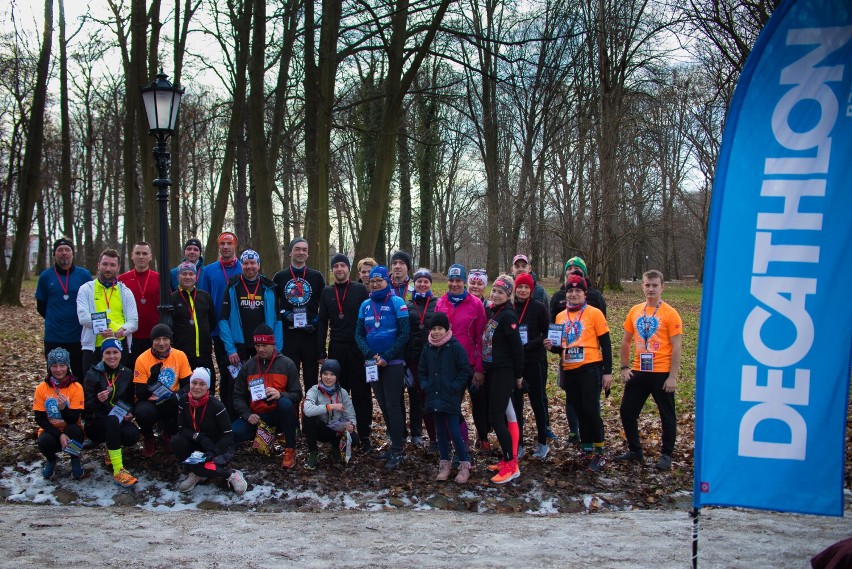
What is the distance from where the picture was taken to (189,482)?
651cm

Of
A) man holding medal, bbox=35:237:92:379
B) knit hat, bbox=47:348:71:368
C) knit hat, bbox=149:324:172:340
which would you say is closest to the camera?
knit hat, bbox=47:348:71:368

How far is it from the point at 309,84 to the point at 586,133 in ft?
43.0

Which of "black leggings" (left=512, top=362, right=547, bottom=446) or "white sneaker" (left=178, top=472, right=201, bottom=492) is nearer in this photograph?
"white sneaker" (left=178, top=472, right=201, bottom=492)

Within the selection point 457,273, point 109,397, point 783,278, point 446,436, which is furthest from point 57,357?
point 783,278

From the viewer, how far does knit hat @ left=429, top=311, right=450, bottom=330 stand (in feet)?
21.9

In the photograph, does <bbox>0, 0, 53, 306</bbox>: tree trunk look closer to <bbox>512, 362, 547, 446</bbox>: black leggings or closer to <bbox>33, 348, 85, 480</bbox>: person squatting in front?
<bbox>33, 348, 85, 480</bbox>: person squatting in front

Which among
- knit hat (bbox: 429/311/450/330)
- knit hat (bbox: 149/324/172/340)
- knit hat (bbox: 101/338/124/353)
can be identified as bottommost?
knit hat (bbox: 101/338/124/353)

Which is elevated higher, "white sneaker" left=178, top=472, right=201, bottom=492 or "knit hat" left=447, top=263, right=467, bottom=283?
"knit hat" left=447, top=263, right=467, bottom=283

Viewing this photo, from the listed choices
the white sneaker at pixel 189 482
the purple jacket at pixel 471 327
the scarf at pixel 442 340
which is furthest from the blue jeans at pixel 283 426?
the purple jacket at pixel 471 327

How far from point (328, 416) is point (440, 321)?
1600mm

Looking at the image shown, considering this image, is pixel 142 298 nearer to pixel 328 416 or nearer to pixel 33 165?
pixel 328 416

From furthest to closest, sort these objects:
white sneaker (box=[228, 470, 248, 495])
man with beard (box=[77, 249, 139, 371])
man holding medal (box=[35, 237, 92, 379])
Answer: man holding medal (box=[35, 237, 92, 379]) → man with beard (box=[77, 249, 139, 371]) → white sneaker (box=[228, 470, 248, 495])

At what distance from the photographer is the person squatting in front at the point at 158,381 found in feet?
23.0

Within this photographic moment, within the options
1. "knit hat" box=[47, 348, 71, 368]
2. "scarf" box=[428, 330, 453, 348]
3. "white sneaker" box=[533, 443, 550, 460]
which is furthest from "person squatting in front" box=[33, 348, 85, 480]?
"white sneaker" box=[533, 443, 550, 460]
